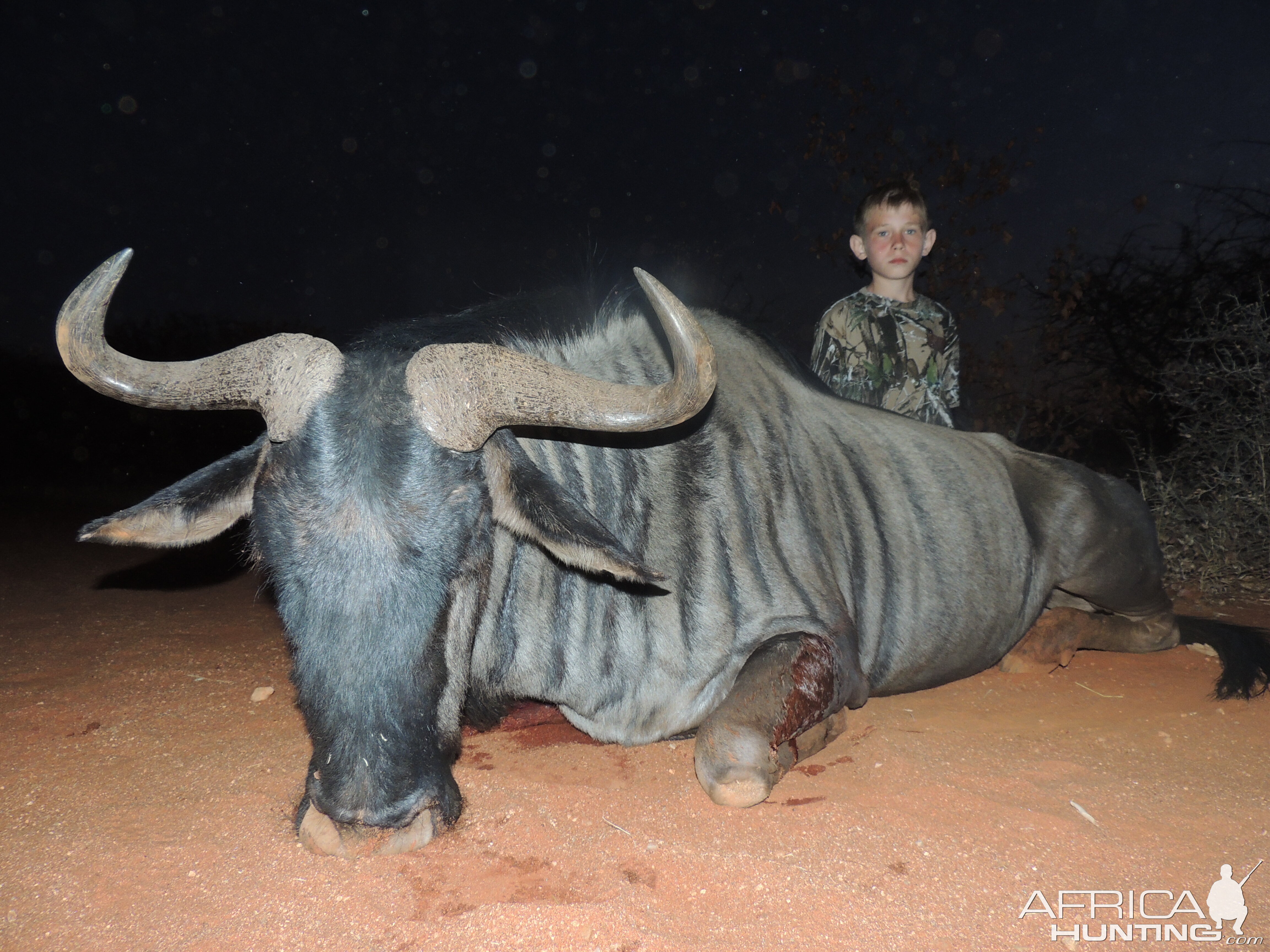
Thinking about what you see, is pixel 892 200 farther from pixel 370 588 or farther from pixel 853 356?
pixel 370 588

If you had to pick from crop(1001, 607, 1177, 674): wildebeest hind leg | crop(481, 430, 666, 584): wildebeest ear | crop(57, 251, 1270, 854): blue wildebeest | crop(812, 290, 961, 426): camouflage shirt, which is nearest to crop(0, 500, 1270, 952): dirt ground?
crop(57, 251, 1270, 854): blue wildebeest

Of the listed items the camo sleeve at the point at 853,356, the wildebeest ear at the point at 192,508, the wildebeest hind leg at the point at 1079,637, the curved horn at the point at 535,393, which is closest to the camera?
the curved horn at the point at 535,393

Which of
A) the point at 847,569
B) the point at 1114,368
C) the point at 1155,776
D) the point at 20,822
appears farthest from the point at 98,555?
the point at 1114,368

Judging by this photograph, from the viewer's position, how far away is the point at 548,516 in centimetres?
210

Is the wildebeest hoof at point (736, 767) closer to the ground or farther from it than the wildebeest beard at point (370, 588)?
closer to the ground

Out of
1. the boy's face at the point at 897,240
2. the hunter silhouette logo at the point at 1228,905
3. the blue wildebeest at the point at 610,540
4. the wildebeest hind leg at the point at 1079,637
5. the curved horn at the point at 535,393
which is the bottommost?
the wildebeest hind leg at the point at 1079,637

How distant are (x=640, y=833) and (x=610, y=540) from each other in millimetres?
893

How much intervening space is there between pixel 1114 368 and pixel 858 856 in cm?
910

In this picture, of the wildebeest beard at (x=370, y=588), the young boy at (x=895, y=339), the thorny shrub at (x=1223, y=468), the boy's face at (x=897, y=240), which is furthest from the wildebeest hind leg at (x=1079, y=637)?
the wildebeest beard at (x=370, y=588)

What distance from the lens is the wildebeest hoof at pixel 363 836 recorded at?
6.37 ft

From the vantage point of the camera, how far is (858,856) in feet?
6.93

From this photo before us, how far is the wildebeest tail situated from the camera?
11.5 feet

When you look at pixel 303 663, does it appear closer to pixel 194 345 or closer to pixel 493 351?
pixel 493 351
